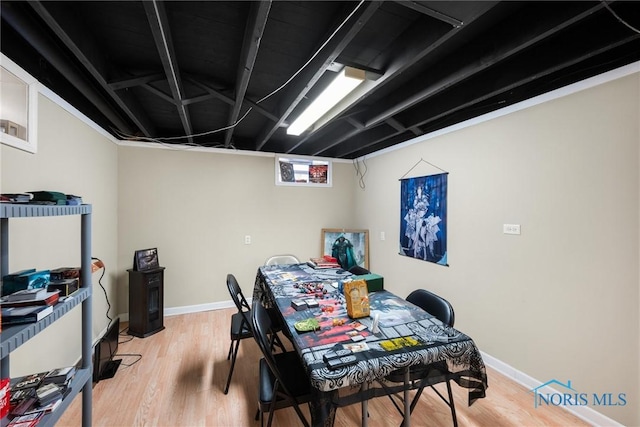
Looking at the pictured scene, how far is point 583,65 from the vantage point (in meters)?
1.75

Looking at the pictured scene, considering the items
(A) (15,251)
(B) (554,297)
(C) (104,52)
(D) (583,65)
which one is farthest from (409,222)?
(A) (15,251)

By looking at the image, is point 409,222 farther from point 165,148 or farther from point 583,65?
point 165,148

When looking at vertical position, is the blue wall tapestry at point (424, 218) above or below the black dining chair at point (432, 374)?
above

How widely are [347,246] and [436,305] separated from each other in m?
2.41

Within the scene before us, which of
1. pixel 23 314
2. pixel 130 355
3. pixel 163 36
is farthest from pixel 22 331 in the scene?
pixel 130 355

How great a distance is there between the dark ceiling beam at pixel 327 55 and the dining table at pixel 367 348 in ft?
5.47

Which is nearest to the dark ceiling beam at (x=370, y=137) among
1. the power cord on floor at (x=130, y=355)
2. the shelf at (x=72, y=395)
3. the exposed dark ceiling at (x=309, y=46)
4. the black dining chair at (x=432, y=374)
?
the exposed dark ceiling at (x=309, y=46)

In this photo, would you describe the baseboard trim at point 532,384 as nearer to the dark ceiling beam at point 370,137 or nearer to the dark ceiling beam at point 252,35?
the dark ceiling beam at point 370,137

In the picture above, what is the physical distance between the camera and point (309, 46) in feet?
5.57

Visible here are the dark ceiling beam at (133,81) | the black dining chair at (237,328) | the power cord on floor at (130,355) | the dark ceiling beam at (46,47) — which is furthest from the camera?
the power cord on floor at (130,355)

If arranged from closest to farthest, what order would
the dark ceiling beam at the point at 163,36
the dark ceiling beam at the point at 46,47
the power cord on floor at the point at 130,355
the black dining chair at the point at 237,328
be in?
1. the dark ceiling beam at the point at 163,36
2. the dark ceiling beam at the point at 46,47
3. the black dining chair at the point at 237,328
4. the power cord on floor at the point at 130,355

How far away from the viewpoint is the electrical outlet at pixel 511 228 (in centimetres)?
218

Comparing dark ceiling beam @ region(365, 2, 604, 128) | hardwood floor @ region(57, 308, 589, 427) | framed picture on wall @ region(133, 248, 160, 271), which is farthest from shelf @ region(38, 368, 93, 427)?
dark ceiling beam @ region(365, 2, 604, 128)

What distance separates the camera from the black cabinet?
2.95m
